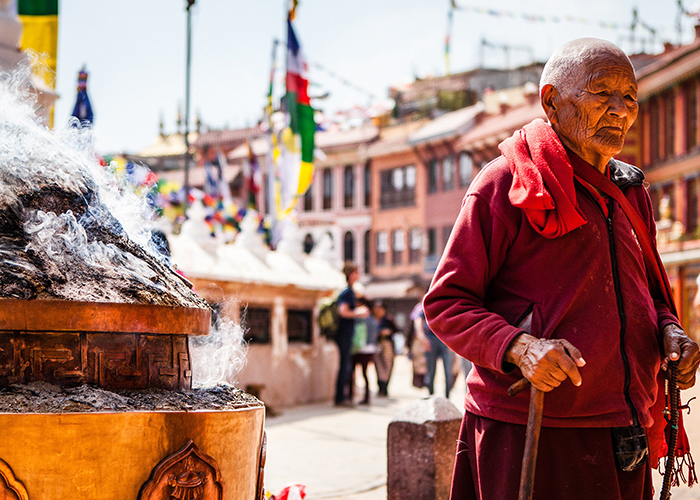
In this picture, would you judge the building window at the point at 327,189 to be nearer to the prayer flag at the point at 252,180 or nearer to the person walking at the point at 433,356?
the prayer flag at the point at 252,180

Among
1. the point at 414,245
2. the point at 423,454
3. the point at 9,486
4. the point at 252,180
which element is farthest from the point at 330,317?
the point at 414,245

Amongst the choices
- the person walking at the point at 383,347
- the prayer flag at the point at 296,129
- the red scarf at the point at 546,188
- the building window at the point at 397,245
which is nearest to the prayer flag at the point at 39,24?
the red scarf at the point at 546,188

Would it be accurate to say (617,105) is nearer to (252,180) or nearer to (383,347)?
(383,347)

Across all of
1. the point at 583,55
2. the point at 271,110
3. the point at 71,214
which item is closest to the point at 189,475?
the point at 71,214

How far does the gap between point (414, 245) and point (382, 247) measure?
6.59 ft

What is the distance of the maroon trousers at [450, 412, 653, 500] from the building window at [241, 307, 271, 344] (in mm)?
7552

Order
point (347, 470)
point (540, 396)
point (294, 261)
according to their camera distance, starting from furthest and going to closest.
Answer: point (294, 261)
point (347, 470)
point (540, 396)

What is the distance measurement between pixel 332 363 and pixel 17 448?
31.6 feet

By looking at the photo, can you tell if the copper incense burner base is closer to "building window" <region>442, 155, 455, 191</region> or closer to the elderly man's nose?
the elderly man's nose

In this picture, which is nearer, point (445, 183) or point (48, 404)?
point (48, 404)

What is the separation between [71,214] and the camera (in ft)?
8.79

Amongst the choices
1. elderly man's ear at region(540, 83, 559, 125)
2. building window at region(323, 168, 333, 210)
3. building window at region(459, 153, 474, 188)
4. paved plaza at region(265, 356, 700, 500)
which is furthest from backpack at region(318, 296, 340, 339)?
building window at region(323, 168, 333, 210)

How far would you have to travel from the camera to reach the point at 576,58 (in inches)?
90.0

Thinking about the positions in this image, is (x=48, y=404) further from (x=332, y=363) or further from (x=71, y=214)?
(x=332, y=363)
